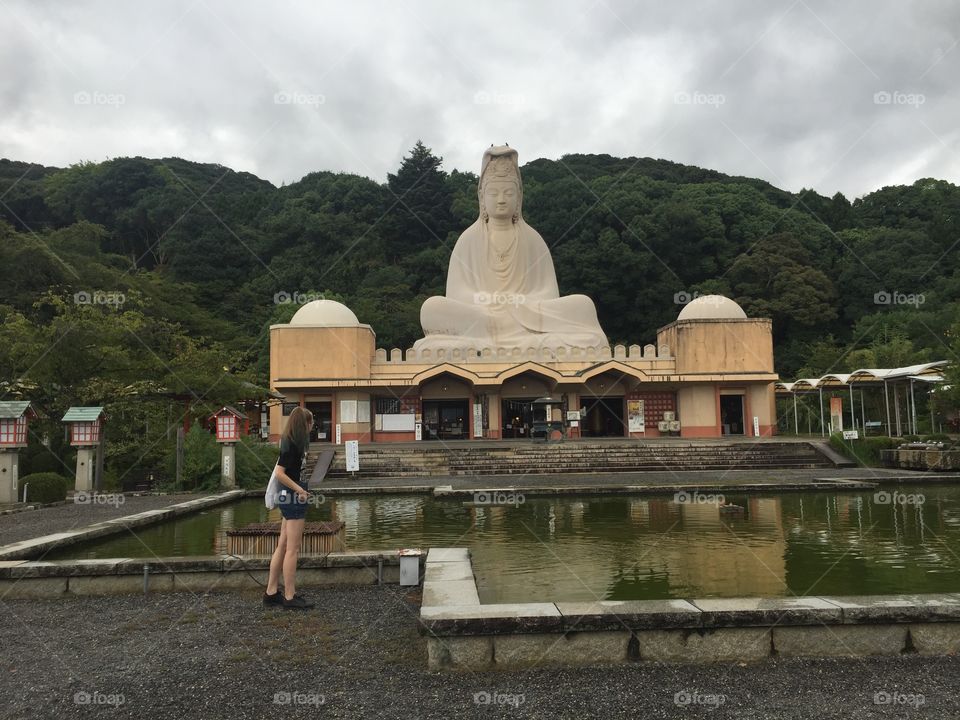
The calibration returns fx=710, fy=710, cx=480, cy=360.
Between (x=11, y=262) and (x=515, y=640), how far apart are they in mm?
29527

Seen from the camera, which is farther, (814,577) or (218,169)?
(218,169)

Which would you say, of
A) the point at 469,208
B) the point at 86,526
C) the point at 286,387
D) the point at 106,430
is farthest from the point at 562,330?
the point at 469,208

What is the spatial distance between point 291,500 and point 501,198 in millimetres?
23717

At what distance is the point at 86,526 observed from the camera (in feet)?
29.0

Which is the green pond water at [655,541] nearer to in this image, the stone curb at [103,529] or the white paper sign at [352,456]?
the stone curb at [103,529]

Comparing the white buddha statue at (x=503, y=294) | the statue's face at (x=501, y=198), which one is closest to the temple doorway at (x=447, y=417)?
the white buddha statue at (x=503, y=294)

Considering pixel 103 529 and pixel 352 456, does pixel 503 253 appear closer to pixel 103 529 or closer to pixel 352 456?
pixel 352 456

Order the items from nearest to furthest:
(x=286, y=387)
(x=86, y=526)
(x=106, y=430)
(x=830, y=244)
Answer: (x=86, y=526)
(x=106, y=430)
(x=286, y=387)
(x=830, y=244)

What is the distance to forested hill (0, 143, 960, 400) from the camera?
124 feet

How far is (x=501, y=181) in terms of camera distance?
27.4 meters

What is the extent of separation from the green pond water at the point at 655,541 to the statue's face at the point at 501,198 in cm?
1696

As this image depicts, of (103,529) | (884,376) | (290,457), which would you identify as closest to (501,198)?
(884,376)

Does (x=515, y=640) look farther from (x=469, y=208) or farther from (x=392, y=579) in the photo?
(x=469, y=208)

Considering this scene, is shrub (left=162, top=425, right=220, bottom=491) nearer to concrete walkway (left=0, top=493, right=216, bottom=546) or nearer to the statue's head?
concrete walkway (left=0, top=493, right=216, bottom=546)
